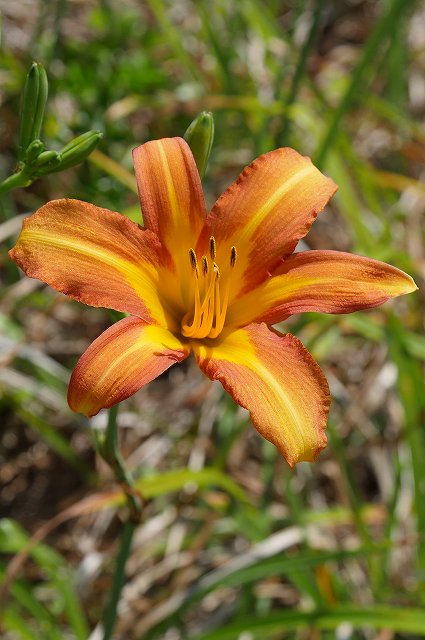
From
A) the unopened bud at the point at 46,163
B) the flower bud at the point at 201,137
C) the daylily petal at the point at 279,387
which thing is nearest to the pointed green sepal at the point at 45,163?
the unopened bud at the point at 46,163

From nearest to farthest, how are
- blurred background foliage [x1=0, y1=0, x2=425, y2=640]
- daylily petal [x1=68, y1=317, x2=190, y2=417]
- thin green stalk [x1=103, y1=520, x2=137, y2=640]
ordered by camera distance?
daylily petal [x1=68, y1=317, x2=190, y2=417] < thin green stalk [x1=103, y1=520, x2=137, y2=640] < blurred background foliage [x1=0, y1=0, x2=425, y2=640]

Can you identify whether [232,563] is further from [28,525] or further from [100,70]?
[100,70]

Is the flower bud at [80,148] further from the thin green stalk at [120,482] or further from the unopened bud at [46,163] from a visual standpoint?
the thin green stalk at [120,482]

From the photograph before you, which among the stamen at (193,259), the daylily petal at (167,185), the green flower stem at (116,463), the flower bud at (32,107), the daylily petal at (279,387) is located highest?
the flower bud at (32,107)

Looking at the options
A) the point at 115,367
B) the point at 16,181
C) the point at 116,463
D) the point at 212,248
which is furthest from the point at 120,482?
the point at 16,181

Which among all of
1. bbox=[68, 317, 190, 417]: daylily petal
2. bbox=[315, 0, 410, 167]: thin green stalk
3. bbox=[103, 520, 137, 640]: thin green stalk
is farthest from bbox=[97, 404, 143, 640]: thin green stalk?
bbox=[315, 0, 410, 167]: thin green stalk

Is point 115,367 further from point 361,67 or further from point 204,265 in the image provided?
point 361,67

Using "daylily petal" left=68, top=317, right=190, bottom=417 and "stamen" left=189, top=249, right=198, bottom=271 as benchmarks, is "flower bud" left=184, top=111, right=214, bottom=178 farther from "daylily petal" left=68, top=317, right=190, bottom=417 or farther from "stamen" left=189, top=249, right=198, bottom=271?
"daylily petal" left=68, top=317, right=190, bottom=417
